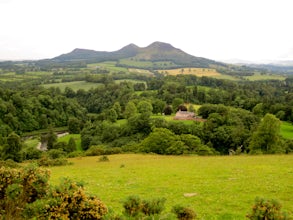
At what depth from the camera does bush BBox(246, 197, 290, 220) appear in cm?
861

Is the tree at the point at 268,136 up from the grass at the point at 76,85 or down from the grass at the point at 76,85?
up

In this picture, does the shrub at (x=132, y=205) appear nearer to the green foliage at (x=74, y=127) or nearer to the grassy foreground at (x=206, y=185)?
the grassy foreground at (x=206, y=185)

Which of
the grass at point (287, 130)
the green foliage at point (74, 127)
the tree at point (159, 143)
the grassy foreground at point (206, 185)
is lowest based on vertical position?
the green foliage at point (74, 127)

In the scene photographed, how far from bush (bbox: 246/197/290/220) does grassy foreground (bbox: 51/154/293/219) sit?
5.85 metres

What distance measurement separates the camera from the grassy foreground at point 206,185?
53.7ft

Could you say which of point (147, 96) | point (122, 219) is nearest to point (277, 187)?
point (122, 219)

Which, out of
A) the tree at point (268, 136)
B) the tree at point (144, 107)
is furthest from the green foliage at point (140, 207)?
the tree at point (144, 107)

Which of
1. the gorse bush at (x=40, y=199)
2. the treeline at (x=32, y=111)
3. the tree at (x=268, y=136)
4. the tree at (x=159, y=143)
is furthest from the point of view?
the treeline at (x=32, y=111)

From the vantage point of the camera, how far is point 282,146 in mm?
53062

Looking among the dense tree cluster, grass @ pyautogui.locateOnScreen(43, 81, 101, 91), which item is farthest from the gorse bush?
grass @ pyautogui.locateOnScreen(43, 81, 101, 91)

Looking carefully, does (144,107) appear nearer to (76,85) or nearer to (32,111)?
(32,111)

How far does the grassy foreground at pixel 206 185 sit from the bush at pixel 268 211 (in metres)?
5.85

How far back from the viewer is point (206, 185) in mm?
21203

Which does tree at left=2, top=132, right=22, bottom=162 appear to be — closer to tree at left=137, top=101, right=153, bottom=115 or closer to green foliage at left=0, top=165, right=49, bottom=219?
green foliage at left=0, top=165, right=49, bottom=219
